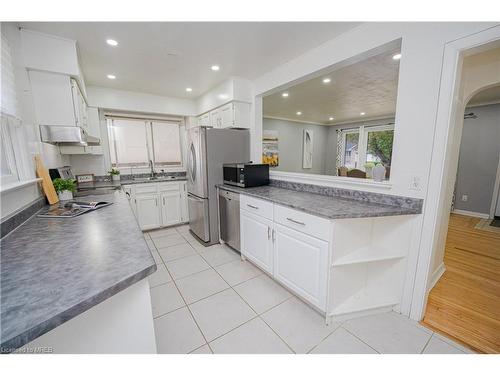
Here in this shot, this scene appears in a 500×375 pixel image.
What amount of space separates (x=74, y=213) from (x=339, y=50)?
2728mm

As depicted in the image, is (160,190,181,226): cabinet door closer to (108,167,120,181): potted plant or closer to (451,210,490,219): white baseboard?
Result: (108,167,120,181): potted plant

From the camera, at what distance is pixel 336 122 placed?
6.88 m

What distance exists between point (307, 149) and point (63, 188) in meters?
6.32

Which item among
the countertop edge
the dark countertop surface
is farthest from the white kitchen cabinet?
the countertop edge

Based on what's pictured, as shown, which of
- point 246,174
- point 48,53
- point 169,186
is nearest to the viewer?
point 48,53

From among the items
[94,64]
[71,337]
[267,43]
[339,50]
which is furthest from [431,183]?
[94,64]

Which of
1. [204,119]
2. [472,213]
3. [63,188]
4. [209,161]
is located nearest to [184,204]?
[209,161]

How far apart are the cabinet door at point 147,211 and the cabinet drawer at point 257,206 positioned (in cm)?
194

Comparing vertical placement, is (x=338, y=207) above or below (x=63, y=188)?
below

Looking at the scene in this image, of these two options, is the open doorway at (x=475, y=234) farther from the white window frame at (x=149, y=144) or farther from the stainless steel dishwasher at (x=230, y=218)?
the white window frame at (x=149, y=144)

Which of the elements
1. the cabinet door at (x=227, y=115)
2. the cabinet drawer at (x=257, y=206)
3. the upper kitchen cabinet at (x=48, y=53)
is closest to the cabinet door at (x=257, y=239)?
the cabinet drawer at (x=257, y=206)

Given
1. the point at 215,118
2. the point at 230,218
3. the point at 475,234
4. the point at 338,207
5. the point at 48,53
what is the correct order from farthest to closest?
the point at 215,118, the point at 475,234, the point at 230,218, the point at 48,53, the point at 338,207

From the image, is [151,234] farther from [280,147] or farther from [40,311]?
[280,147]

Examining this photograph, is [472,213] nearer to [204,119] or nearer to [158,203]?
[204,119]
